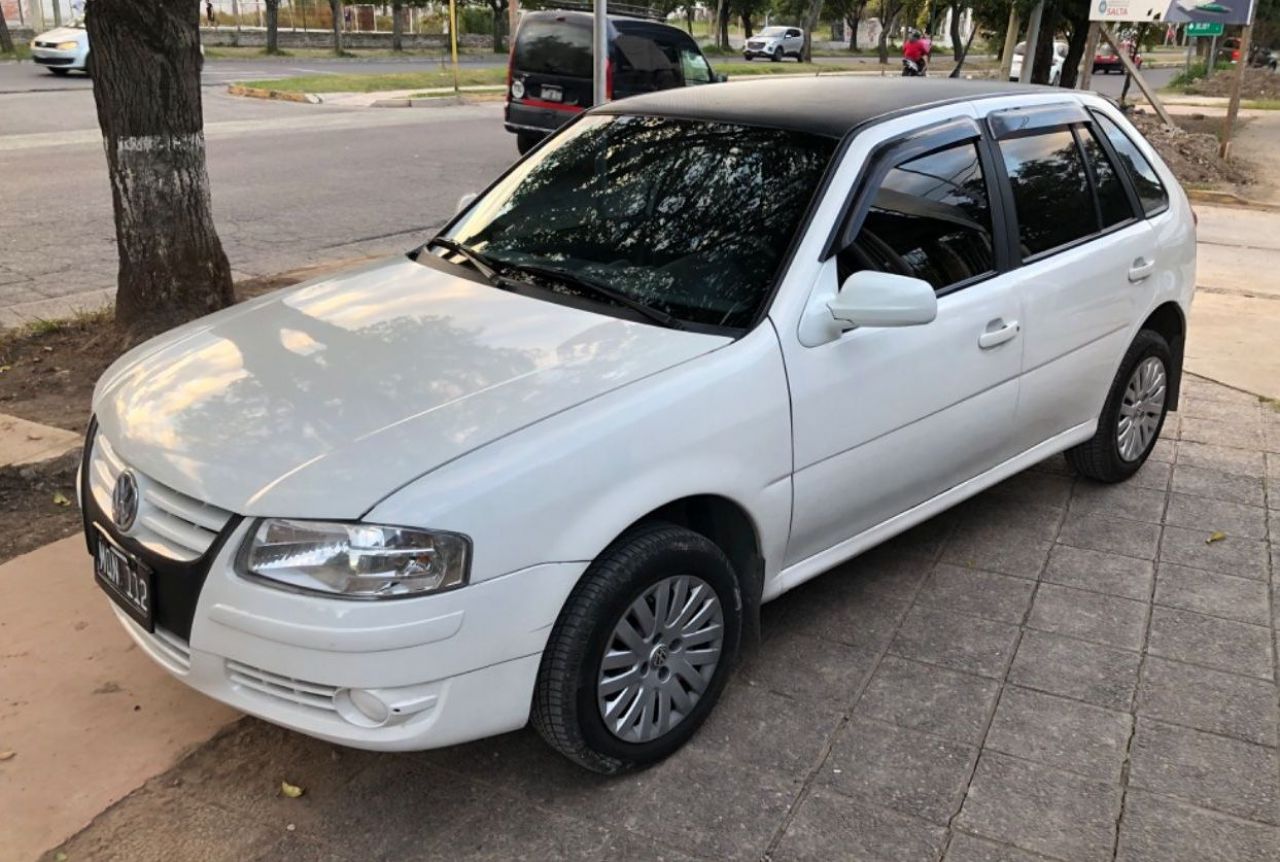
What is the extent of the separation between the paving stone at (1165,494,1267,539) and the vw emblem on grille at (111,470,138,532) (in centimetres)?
396

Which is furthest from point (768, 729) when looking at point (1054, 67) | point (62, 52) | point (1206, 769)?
point (1054, 67)

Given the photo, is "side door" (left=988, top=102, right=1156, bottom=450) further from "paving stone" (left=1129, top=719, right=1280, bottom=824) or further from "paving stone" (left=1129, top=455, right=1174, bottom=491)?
"paving stone" (left=1129, top=719, right=1280, bottom=824)

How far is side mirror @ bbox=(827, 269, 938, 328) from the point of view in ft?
10.3

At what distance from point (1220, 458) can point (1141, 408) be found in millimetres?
794

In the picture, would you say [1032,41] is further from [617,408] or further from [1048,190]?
[617,408]

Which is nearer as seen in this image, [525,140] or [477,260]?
[477,260]

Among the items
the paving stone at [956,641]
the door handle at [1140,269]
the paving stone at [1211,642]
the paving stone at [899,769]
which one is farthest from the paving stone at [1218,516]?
the paving stone at [899,769]

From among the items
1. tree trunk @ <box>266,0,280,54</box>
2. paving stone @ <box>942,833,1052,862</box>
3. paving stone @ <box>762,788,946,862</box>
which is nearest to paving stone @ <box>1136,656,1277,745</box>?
paving stone @ <box>942,833,1052,862</box>

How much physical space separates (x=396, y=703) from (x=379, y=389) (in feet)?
2.66

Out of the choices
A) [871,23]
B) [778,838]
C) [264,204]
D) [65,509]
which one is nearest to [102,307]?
[65,509]

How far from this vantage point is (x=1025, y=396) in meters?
4.10

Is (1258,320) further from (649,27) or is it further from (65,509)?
(649,27)

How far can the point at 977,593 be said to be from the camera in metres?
4.05

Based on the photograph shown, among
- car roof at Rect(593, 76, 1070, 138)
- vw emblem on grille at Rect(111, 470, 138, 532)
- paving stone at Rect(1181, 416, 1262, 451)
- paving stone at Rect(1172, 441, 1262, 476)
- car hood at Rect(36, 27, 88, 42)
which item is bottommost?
paving stone at Rect(1172, 441, 1262, 476)
